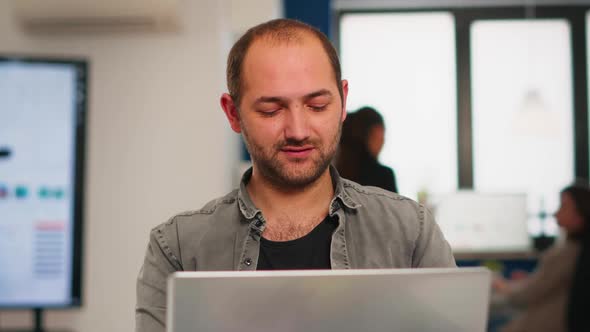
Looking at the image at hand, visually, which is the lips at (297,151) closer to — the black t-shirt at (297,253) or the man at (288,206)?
the man at (288,206)

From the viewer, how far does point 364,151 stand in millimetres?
2217

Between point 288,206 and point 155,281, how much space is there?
0.28m

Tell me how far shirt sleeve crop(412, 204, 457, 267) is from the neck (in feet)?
0.61

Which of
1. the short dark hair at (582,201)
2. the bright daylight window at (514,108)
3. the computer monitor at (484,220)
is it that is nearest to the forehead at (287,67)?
the short dark hair at (582,201)

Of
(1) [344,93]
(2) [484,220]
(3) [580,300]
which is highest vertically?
(1) [344,93]

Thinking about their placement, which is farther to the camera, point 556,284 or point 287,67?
point 556,284

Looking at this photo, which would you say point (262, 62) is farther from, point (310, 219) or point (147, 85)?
point (147, 85)

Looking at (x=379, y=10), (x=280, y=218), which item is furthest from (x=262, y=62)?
(x=379, y=10)

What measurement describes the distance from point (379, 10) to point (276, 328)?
5475 millimetres

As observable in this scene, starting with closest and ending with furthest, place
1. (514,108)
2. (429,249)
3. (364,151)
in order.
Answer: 1. (429,249)
2. (364,151)
3. (514,108)

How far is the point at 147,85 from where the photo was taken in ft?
9.53

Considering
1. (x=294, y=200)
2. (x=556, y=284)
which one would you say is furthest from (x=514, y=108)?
(x=294, y=200)

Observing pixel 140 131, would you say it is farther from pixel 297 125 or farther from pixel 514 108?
pixel 514 108

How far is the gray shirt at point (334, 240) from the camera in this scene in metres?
1.26
